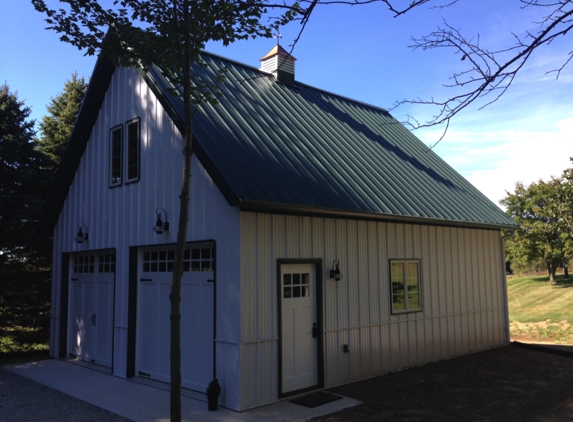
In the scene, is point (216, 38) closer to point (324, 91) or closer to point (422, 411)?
point (422, 411)

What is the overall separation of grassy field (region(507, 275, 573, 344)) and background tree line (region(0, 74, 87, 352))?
14458 mm

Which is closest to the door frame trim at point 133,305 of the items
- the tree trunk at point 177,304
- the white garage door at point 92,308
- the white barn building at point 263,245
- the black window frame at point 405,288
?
the white barn building at point 263,245

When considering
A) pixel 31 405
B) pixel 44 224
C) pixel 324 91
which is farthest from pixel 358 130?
pixel 31 405

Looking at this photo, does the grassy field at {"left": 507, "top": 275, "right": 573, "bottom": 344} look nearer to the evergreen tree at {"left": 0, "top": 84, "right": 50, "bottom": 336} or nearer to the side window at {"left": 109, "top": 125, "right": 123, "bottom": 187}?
the side window at {"left": 109, "top": 125, "right": 123, "bottom": 187}

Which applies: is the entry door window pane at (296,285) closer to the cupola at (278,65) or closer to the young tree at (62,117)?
the cupola at (278,65)

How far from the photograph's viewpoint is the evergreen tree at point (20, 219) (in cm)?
1330

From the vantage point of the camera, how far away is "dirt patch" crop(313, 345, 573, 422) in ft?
23.7

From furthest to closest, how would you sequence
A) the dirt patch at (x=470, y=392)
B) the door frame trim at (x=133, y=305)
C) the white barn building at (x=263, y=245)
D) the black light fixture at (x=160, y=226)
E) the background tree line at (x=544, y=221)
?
1. the background tree line at (x=544, y=221)
2. the door frame trim at (x=133, y=305)
3. the black light fixture at (x=160, y=226)
4. the white barn building at (x=263, y=245)
5. the dirt patch at (x=470, y=392)

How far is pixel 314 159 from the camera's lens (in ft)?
32.0

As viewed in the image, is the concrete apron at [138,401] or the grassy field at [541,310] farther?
the grassy field at [541,310]

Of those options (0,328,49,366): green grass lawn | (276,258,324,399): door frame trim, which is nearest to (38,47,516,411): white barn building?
(276,258,324,399): door frame trim

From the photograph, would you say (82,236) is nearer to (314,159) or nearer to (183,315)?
(183,315)

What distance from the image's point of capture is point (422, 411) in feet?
24.4

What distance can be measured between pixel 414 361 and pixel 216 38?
7.64 metres
